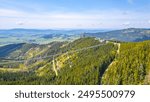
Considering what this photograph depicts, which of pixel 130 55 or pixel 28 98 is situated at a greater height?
pixel 28 98

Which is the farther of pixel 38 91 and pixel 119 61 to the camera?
pixel 119 61

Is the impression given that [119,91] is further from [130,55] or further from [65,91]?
[130,55]

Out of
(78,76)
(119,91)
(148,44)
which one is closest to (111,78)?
(78,76)

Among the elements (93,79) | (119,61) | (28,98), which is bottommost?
(93,79)

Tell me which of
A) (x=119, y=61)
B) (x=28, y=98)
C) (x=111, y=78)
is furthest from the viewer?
(x=119, y=61)

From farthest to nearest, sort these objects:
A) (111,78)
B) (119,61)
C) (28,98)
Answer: (119,61) → (111,78) → (28,98)

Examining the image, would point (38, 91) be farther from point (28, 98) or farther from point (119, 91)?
point (119, 91)

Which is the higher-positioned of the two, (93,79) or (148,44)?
(148,44)

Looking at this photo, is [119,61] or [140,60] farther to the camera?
[119,61]

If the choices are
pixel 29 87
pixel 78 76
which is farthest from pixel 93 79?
pixel 29 87
